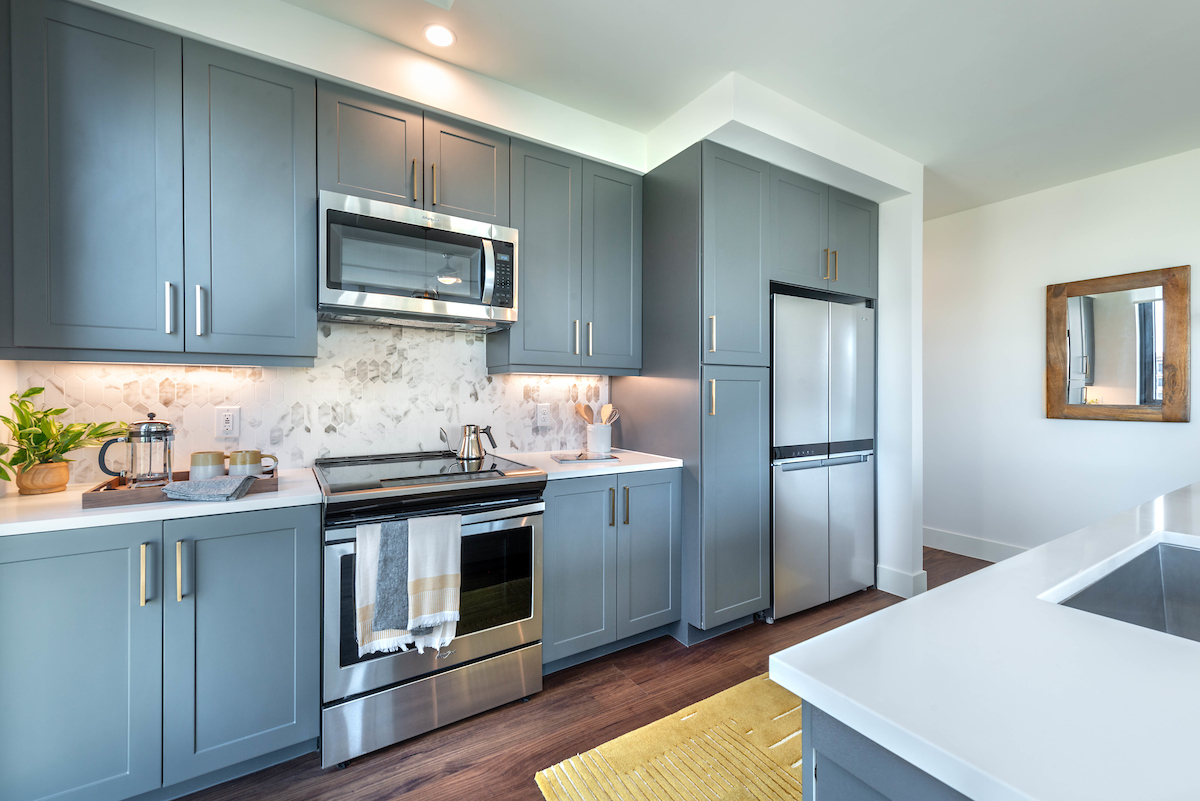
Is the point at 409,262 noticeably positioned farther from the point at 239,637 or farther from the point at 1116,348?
the point at 1116,348

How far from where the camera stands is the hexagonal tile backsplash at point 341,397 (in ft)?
6.30

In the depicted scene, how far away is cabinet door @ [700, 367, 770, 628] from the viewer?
8.48 ft

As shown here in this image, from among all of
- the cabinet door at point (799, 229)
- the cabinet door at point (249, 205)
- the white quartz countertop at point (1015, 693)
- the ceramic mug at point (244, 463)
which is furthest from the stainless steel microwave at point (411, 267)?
the white quartz countertop at point (1015, 693)

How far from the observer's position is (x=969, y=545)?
13.3 ft

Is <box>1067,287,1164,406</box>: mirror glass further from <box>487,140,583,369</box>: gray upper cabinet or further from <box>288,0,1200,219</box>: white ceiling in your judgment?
<box>487,140,583,369</box>: gray upper cabinet

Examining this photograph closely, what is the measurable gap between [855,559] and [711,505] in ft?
4.14

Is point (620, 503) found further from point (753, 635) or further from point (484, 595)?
point (753, 635)

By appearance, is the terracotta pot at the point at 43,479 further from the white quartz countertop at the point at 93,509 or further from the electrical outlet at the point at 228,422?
the electrical outlet at the point at 228,422

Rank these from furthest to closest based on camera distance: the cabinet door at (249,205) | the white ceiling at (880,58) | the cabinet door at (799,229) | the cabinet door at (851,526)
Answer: the cabinet door at (851,526) → the cabinet door at (799,229) → the white ceiling at (880,58) → the cabinet door at (249,205)

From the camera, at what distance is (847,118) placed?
2.80 m

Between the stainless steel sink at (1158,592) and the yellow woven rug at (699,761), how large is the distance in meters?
1.07

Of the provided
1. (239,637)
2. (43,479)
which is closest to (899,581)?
(239,637)

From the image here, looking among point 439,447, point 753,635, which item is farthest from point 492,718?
point 753,635

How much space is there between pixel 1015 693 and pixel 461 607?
1.73 metres
